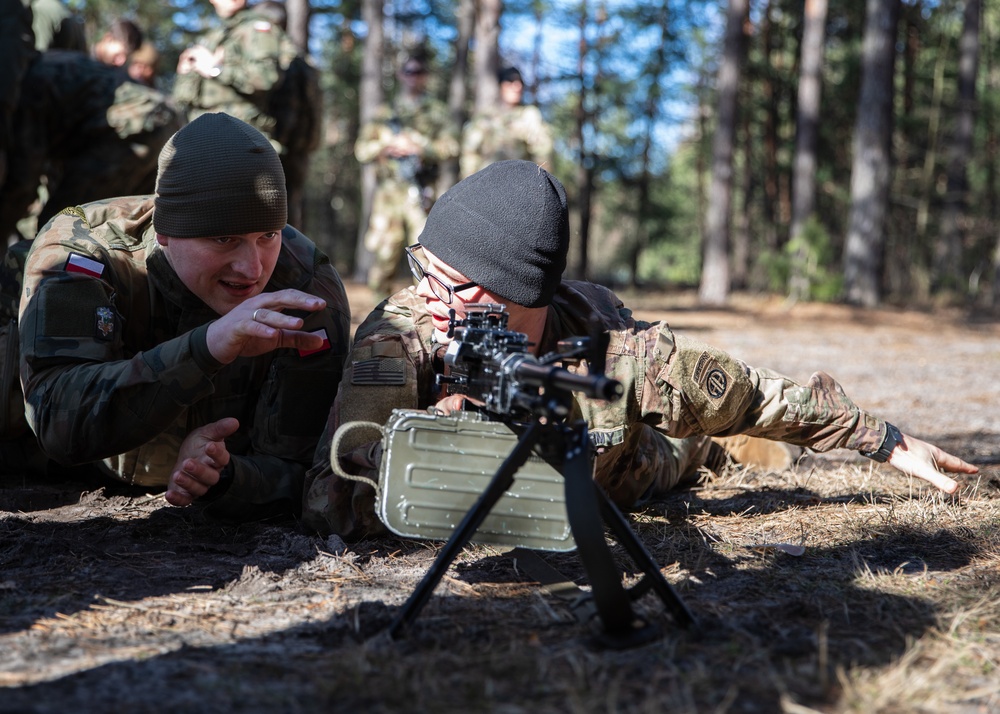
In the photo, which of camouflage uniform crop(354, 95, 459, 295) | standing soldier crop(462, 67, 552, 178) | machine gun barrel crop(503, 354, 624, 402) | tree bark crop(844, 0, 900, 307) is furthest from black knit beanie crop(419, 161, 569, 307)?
tree bark crop(844, 0, 900, 307)

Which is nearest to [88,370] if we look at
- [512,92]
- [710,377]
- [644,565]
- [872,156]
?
[644,565]

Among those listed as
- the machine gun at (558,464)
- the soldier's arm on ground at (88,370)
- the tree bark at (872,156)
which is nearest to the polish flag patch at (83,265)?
the soldier's arm on ground at (88,370)

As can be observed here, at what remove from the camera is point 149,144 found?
7.74m

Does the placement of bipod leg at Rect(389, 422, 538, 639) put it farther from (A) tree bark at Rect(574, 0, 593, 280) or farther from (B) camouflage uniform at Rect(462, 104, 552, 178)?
(A) tree bark at Rect(574, 0, 593, 280)

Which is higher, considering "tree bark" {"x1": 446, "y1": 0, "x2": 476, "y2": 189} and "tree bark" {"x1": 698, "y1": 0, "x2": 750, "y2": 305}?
"tree bark" {"x1": 446, "y1": 0, "x2": 476, "y2": 189}

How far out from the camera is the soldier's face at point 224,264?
125 inches

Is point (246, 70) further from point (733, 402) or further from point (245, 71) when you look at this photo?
point (733, 402)

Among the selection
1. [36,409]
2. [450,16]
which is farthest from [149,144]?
[450,16]

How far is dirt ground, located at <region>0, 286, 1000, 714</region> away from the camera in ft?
6.46

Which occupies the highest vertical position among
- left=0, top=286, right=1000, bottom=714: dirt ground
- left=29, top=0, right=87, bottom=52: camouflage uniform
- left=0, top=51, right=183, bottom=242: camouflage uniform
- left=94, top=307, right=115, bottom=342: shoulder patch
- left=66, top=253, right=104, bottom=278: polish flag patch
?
left=29, top=0, right=87, bottom=52: camouflage uniform

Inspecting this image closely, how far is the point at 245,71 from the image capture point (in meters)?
8.07

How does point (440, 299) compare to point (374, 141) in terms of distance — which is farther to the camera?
point (374, 141)

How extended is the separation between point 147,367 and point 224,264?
1.65ft

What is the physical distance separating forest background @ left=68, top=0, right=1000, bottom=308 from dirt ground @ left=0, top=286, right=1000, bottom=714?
443 inches
